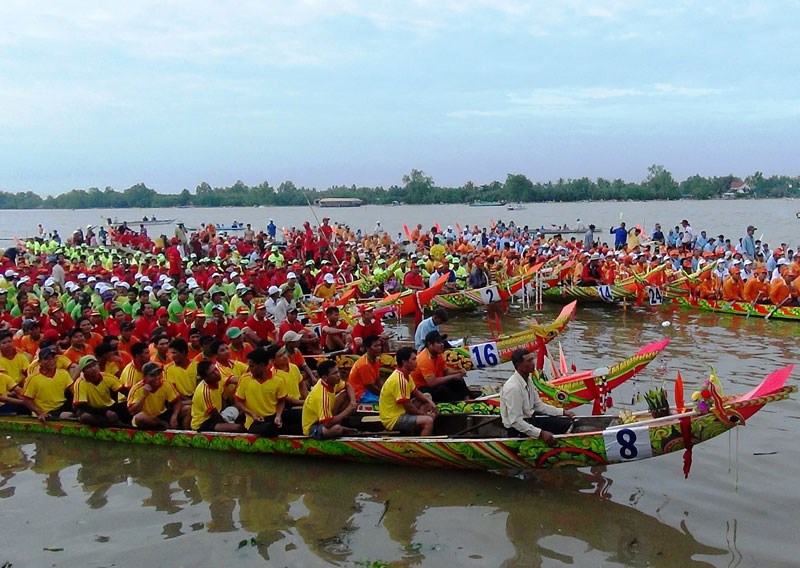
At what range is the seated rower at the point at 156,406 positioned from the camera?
313 inches

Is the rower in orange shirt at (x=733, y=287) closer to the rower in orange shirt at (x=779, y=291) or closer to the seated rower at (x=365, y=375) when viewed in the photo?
the rower in orange shirt at (x=779, y=291)

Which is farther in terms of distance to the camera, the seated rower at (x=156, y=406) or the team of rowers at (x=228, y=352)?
the seated rower at (x=156, y=406)

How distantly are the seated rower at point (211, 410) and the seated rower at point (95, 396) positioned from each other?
1052mm

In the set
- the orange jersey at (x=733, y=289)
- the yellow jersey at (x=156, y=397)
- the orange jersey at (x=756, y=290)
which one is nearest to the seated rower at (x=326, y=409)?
the yellow jersey at (x=156, y=397)

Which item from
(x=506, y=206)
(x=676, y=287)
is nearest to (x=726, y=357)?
(x=676, y=287)

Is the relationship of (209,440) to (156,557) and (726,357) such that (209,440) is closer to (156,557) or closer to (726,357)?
(156,557)

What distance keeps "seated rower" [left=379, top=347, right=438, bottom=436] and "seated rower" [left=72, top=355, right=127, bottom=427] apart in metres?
3.12

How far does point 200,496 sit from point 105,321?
4.96m

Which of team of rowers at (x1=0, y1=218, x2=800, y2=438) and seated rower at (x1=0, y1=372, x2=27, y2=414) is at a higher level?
team of rowers at (x1=0, y1=218, x2=800, y2=438)

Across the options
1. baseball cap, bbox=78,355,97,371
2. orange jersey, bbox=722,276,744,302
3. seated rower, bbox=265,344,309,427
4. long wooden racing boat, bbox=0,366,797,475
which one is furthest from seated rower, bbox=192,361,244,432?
orange jersey, bbox=722,276,744,302

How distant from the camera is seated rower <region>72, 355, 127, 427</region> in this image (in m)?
8.09

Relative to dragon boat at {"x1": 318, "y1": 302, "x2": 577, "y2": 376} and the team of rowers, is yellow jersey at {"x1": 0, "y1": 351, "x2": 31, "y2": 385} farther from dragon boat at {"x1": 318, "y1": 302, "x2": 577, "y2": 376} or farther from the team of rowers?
dragon boat at {"x1": 318, "y1": 302, "x2": 577, "y2": 376}

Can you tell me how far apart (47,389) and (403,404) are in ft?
13.6

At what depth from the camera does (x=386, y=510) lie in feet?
21.4
